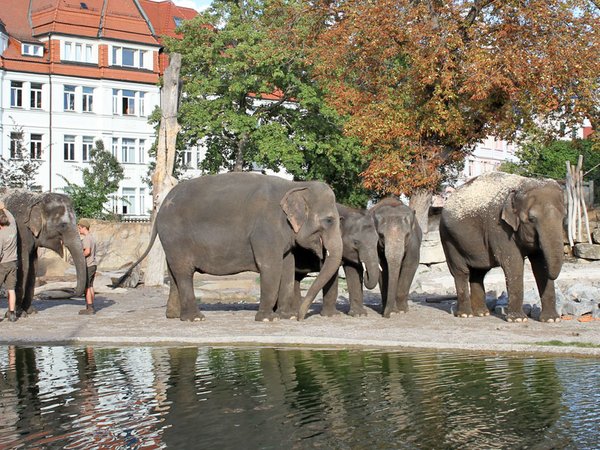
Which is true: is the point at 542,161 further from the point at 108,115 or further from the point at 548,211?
the point at 548,211

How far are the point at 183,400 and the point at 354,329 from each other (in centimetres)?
627

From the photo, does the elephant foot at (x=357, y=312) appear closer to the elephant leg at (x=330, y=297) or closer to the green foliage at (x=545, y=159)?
the elephant leg at (x=330, y=297)

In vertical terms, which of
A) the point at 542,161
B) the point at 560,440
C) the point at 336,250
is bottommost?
the point at 560,440

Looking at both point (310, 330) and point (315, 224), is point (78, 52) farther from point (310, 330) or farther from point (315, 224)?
point (310, 330)

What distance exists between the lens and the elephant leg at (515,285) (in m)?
17.2

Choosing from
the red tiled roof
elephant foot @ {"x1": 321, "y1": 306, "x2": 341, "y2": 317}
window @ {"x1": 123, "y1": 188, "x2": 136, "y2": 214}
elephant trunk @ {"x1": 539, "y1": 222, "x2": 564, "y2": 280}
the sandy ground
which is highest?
the red tiled roof

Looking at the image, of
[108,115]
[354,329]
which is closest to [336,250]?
[354,329]

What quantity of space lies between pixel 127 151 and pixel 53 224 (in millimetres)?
62579

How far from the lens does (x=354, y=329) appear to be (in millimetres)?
16453

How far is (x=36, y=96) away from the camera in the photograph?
77.6m

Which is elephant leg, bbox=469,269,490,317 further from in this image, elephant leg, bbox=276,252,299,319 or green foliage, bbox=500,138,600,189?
green foliage, bbox=500,138,600,189

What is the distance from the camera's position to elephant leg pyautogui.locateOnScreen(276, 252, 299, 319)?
711 inches

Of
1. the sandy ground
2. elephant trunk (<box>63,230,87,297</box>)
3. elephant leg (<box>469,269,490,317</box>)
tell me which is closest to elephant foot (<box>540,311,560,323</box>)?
the sandy ground

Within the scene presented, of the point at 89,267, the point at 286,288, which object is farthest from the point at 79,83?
the point at 286,288
